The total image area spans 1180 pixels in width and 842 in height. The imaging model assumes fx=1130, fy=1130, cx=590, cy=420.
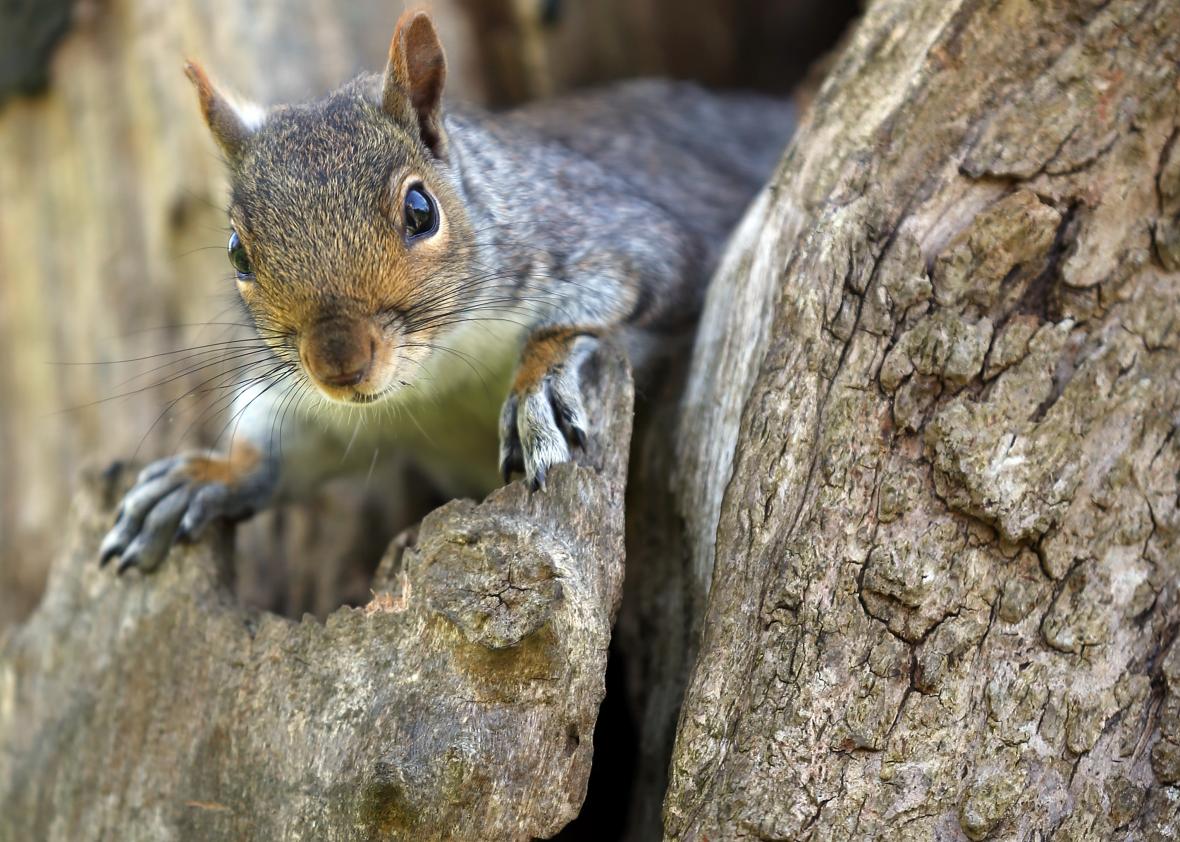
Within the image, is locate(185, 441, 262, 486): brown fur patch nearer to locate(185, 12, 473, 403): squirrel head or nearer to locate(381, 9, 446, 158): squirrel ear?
locate(185, 12, 473, 403): squirrel head

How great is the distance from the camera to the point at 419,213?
98.5 inches

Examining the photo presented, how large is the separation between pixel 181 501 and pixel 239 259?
650 millimetres

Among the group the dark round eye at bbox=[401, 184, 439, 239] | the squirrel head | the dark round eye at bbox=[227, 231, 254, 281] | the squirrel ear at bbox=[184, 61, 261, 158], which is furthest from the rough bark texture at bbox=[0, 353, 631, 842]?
the squirrel ear at bbox=[184, 61, 261, 158]

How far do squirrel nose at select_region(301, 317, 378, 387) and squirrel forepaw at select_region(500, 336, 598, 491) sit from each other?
370 millimetres

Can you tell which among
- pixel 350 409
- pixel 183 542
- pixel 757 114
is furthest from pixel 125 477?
pixel 757 114

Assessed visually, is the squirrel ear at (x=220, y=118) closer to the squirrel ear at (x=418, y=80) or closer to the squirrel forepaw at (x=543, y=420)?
the squirrel ear at (x=418, y=80)

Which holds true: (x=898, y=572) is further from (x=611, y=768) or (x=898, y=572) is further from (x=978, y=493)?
(x=611, y=768)

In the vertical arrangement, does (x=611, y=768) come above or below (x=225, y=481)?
below

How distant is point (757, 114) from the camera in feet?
15.2

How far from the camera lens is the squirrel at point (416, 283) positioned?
2.32 metres

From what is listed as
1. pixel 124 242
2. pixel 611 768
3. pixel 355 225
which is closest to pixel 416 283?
pixel 355 225

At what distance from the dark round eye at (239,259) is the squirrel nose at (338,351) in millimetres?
374

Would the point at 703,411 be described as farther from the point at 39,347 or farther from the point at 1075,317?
the point at 39,347

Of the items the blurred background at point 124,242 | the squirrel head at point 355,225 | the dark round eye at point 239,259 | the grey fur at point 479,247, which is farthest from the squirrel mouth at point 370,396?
the blurred background at point 124,242
